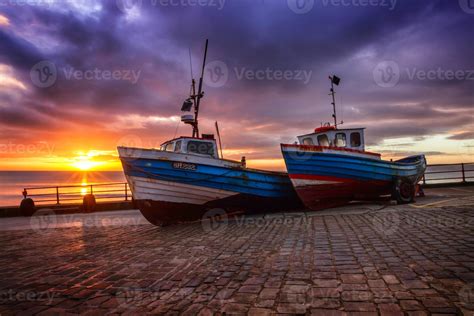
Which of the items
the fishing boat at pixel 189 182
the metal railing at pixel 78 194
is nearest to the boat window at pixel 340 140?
the fishing boat at pixel 189 182

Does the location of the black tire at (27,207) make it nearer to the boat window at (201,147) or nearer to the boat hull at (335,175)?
the boat window at (201,147)

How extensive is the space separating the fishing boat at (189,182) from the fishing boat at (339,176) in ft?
3.76

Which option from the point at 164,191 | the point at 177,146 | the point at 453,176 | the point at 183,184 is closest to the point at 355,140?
the point at 177,146

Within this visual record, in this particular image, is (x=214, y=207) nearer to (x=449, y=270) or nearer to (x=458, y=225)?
(x=458, y=225)

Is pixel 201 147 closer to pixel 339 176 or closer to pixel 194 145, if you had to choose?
pixel 194 145

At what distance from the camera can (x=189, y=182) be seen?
30.5 feet

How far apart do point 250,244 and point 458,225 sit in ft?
14.2

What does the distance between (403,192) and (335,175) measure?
251 cm

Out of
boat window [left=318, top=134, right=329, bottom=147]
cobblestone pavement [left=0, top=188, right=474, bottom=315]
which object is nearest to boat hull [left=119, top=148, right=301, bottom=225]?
cobblestone pavement [left=0, top=188, right=474, bottom=315]

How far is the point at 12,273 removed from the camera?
15.7 ft

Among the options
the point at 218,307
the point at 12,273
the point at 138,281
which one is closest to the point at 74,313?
the point at 138,281

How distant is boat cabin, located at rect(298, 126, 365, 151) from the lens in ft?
44.0

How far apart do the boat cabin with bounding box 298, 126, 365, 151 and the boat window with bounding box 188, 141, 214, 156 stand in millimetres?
5081

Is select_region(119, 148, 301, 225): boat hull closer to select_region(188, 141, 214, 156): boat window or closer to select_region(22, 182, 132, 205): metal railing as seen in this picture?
select_region(188, 141, 214, 156): boat window
